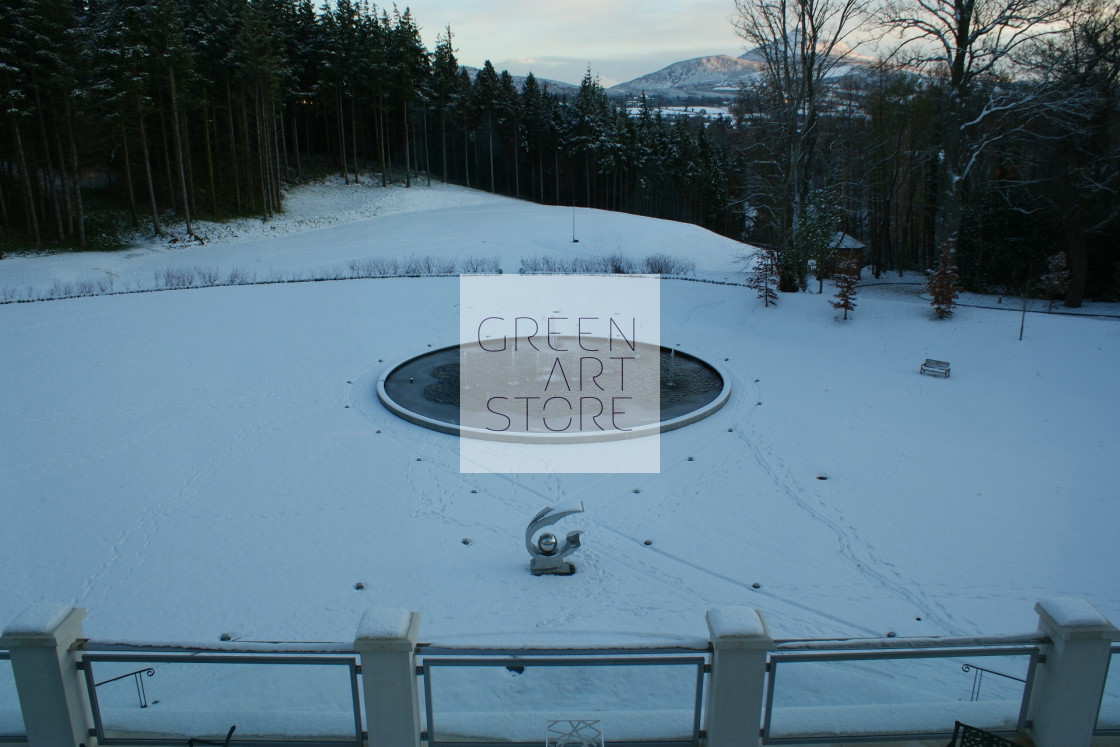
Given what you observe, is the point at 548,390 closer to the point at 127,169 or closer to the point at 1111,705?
the point at 1111,705

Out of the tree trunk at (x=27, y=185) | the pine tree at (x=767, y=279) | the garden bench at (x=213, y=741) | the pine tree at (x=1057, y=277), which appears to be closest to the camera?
the garden bench at (x=213, y=741)

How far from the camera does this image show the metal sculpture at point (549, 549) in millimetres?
6715

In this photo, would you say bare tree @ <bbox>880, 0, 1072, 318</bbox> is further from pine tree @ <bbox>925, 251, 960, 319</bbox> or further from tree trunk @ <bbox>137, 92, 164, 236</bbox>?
tree trunk @ <bbox>137, 92, 164, 236</bbox>

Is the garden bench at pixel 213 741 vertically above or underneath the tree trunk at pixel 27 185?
underneath

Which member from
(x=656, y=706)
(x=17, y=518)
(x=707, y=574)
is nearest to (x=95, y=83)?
(x=17, y=518)

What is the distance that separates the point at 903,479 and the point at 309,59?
38.6 m

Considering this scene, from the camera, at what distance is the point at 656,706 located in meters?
3.70

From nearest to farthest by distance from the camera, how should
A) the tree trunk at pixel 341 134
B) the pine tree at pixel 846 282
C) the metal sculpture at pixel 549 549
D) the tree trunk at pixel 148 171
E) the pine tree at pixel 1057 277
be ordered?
the metal sculpture at pixel 549 549
the pine tree at pixel 846 282
the pine tree at pixel 1057 277
the tree trunk at pixel 148 171
the tree trunk at pixel 341 134

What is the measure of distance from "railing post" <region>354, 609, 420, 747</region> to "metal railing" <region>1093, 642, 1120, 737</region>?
3438 mm

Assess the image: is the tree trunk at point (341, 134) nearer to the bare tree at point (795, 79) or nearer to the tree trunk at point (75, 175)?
the tree trunk at point (75, 175)

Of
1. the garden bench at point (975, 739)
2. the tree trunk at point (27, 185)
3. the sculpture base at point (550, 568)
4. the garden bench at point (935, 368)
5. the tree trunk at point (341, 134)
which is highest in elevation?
the tree trunk at point (341, 134)

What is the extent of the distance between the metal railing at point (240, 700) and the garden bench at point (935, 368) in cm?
1149

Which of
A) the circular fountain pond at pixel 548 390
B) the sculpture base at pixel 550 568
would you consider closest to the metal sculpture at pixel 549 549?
the sculpture base at pixel 550 568

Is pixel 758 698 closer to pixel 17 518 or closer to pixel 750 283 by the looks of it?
pixel 17 518
